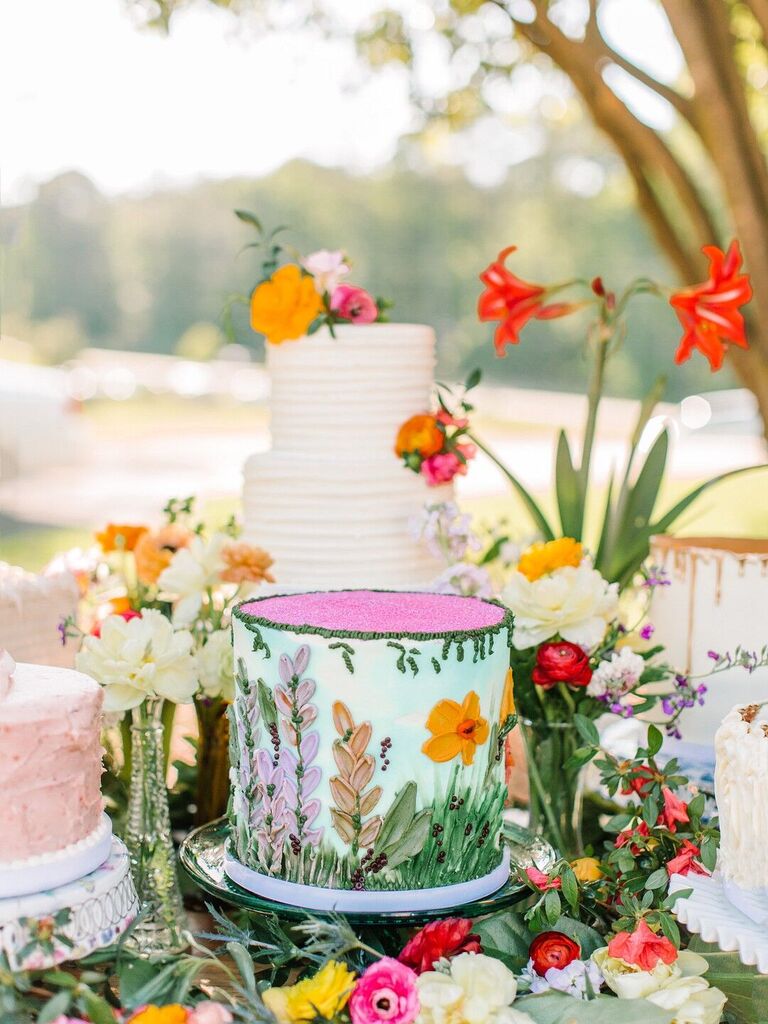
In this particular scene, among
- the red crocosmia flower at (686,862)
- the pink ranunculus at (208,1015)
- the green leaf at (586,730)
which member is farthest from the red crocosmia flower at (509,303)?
the pink ranunculus at (208,1015)

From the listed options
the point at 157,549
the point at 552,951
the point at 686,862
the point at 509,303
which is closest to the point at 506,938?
the point at 552,951

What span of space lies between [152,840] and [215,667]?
0.19 metres

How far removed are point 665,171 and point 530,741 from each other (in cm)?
→ 183

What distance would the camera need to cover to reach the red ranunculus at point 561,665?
1.21 metres

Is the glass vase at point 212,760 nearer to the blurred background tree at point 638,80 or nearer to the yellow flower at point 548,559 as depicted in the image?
the yellow flower at point 548,559

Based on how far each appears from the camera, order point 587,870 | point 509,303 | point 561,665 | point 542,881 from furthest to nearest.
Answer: point 509,303 → point 561,665 → point 587,870 → point 542,881

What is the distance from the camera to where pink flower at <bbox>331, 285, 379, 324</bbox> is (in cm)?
177

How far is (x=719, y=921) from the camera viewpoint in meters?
0.90

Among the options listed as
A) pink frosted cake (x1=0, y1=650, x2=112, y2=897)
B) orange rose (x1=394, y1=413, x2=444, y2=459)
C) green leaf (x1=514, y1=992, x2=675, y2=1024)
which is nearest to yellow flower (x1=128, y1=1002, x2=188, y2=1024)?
pink frosted cake (x1=0, y1=650, x2=112, y2=897)

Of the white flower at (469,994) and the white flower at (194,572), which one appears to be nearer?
the white flower at (469,994)

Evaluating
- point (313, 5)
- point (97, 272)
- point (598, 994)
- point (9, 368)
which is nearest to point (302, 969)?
point (598, 994)

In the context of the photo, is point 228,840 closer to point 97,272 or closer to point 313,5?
point 313,5

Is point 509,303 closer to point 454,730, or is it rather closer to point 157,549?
point 157,549

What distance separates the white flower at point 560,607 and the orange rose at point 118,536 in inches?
21.9
